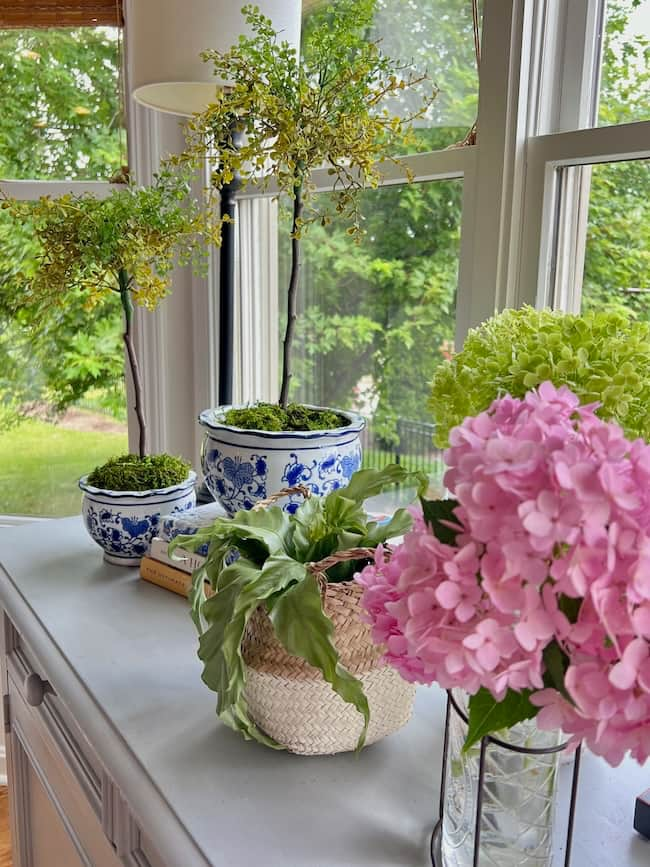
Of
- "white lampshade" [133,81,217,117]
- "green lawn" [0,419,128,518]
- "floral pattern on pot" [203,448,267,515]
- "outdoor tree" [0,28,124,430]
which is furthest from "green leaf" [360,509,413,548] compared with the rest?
"green lawn" [0,419,128,518]

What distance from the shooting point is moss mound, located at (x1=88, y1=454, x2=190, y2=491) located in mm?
1168

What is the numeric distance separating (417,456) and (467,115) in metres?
0.58

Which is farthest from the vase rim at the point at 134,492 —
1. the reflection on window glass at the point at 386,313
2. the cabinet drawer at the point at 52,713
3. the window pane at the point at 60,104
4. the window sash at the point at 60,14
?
the window sash at the point at 60,14

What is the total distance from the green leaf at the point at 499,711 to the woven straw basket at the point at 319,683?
24 centimetres

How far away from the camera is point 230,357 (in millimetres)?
1587

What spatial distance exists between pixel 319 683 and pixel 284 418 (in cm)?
47

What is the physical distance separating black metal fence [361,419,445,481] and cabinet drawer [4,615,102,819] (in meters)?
0.69

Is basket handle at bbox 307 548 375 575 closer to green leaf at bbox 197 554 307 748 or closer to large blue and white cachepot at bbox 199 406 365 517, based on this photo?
green leaf at bbox 197 554 307 748

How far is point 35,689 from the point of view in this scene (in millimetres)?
1028

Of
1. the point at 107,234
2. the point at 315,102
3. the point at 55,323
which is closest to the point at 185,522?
the point at 107,234

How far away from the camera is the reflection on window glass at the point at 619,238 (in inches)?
38.5

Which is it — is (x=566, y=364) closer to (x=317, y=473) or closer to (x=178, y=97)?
(x=317, y=473)

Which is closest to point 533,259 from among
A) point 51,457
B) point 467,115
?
point 467,115

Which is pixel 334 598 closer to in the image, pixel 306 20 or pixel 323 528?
pixel 323 528
